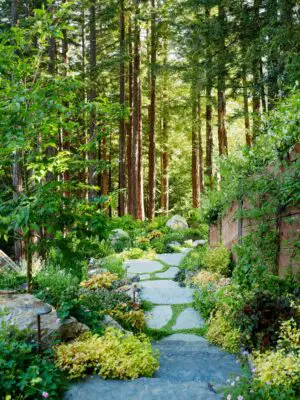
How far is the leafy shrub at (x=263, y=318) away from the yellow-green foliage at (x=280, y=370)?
0.35 m

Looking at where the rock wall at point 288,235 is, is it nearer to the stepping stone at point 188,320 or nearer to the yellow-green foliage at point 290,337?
the yellow-green foliage at point 290,337

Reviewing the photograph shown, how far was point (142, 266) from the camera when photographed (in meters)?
8.56

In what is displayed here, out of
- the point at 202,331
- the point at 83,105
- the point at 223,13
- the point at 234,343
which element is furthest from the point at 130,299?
the point at 223,13

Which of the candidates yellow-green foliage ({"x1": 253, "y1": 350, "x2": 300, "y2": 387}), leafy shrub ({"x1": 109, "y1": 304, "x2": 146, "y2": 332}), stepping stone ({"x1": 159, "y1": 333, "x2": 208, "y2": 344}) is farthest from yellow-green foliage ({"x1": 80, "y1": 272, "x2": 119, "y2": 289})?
yellow-green foliage ({"x1": 253, "y1": 350, "x2": 300, "y2": 387})

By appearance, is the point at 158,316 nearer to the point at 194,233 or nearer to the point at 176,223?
the point at 194,233

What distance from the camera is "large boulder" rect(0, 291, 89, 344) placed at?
3744 mm

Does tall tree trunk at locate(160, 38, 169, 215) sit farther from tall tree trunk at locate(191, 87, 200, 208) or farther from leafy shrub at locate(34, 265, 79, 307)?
leafy shrub at locate(34, 265, 79, 307)

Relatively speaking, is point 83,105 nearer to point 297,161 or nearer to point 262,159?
point 297,161

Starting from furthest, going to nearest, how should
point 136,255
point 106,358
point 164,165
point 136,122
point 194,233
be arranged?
point 164,165 < point 136,122 < point 194,233 < point 136,255 < point 106,358

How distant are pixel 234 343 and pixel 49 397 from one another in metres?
2.13

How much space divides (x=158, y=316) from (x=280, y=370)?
2.76 meters

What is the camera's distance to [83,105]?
13.4 ft

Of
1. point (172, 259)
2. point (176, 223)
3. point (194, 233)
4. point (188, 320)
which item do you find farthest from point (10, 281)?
Answer: point (176, 223)

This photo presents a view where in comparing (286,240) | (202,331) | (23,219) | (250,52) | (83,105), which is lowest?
(202,331)
